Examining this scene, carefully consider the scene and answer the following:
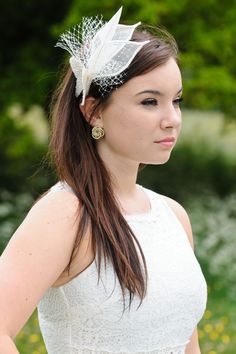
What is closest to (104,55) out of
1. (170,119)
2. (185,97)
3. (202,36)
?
(170,119)

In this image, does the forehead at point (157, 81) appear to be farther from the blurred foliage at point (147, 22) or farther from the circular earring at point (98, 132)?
the blurred foliage at point (147, 22)

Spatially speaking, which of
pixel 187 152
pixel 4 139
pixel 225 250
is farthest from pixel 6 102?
pixel 187 152

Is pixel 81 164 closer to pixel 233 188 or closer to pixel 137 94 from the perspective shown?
pixel 137 94

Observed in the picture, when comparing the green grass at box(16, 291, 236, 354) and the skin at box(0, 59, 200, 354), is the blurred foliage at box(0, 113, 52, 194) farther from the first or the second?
the skin at box(0, 59, 200, 354)

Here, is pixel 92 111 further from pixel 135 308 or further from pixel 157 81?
pixel 135 308

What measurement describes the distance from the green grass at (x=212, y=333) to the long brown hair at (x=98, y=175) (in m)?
3.57

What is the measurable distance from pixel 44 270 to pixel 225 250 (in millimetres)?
7231

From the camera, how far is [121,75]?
216 cm

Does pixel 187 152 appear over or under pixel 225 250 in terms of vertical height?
over

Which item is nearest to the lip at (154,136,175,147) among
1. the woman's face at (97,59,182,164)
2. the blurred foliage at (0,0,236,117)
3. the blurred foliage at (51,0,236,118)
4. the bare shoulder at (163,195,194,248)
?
the woman's face at (97,59,182,164)

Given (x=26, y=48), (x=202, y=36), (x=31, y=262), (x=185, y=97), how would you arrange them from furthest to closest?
(x=26, y=48) → (x=185, y=97) → (x=202, y=36) → (x=31, y=262)

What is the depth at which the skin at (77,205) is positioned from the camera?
6.26 feet

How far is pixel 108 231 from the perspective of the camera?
2.06 m

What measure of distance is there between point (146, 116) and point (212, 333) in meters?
4.32
